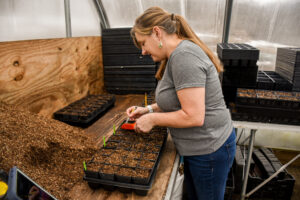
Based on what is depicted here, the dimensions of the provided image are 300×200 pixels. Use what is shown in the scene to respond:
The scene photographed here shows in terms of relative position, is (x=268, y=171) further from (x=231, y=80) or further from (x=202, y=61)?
(x=202, y=61)

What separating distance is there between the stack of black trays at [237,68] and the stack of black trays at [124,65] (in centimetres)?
78

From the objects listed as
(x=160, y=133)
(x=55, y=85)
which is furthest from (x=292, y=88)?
(x=55, y=85)

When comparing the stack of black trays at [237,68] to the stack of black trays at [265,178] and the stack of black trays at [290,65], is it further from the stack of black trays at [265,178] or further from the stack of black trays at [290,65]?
the stack of black trays at [265,178]

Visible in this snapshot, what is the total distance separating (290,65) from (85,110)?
203cm

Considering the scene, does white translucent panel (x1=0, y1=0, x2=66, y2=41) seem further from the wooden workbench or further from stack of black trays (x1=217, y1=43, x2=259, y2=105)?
stack of black trays (x1=217, y1=43, x2=259, y2=105)

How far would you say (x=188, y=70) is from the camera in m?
0.97

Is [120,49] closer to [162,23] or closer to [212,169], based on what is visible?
[162,23]

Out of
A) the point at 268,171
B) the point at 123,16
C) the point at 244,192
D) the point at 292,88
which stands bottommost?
the point at 244,192

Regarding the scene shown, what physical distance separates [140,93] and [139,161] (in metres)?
1.61

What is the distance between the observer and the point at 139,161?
111 cm

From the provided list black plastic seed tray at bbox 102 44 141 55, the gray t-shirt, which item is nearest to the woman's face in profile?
the gray t-shirt

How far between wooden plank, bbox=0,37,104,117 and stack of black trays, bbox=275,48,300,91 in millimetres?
2041

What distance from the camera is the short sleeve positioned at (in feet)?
3.16

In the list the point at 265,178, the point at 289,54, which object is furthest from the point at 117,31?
the point at 265,178
